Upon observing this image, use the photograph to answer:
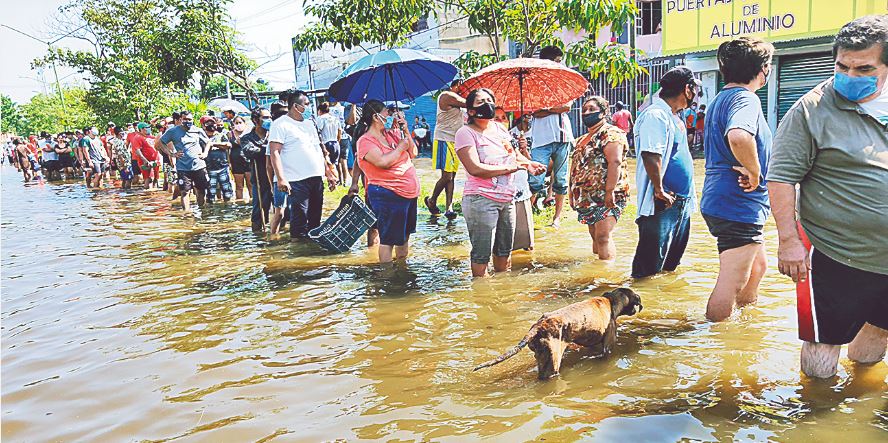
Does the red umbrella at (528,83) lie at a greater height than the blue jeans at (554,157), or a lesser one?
greater

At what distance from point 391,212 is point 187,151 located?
22.6 feet

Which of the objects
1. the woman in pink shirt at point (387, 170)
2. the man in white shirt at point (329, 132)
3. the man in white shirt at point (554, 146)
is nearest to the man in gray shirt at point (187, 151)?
the man in white shirt at point (329, 132)

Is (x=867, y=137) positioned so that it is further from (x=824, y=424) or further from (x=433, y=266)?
(x=433, y=266)

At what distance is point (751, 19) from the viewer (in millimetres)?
15023

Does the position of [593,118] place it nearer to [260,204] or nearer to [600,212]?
[600,212]

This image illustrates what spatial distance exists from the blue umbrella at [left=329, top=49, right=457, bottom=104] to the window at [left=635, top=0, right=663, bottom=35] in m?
16.6

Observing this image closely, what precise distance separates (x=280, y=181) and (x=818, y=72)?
45.6 feet

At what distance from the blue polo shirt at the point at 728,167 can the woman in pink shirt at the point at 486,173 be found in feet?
5.40

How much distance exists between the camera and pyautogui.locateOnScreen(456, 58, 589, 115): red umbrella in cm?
633

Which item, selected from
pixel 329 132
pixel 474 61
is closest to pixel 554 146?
pixel 474 61

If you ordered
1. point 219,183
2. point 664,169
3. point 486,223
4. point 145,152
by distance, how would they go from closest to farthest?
point 664,169, point 486,223, point 219,183, point 145,152

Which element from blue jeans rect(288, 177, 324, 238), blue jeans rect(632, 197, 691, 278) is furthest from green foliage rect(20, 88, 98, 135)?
blue jeans rect(632, 197, 691, 278)

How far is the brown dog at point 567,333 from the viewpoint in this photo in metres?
3.53

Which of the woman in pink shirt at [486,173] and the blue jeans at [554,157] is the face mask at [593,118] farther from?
the blue jeans at [554,157]
